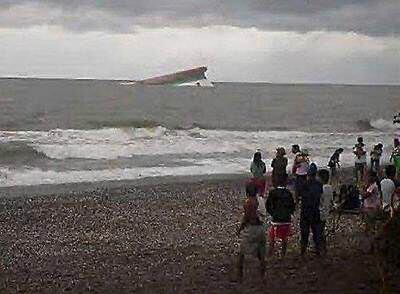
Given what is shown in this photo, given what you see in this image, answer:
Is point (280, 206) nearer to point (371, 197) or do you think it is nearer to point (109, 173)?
point (371, 197)

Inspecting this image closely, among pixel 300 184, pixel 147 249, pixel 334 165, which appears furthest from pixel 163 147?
pixel 300 184

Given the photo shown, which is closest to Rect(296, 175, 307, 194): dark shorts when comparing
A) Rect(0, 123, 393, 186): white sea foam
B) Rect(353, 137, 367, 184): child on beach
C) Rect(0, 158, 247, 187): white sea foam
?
Rect(353, 137, 367, 184): child on beach

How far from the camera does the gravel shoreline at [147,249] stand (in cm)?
879

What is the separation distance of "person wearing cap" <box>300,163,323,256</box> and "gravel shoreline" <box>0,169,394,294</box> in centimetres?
34

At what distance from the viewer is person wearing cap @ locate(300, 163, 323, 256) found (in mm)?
9609

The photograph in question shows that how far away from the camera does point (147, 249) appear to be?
11.5 meters

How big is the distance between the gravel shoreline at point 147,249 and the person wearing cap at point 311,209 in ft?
1.13

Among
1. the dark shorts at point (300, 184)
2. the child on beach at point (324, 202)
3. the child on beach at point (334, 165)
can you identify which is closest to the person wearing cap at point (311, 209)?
the child on beach at point (324, 202)

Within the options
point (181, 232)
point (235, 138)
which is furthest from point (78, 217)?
point (235, 138)

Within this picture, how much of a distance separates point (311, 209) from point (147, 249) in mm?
3200

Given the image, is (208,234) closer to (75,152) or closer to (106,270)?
(106,270)

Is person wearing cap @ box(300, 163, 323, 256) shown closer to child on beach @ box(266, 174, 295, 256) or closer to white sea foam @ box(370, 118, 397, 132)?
child on beach @ box(266, 174, 295, 256)

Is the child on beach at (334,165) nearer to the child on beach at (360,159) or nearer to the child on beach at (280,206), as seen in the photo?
the child on beach at (360,159)

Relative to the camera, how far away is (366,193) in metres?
10.1
